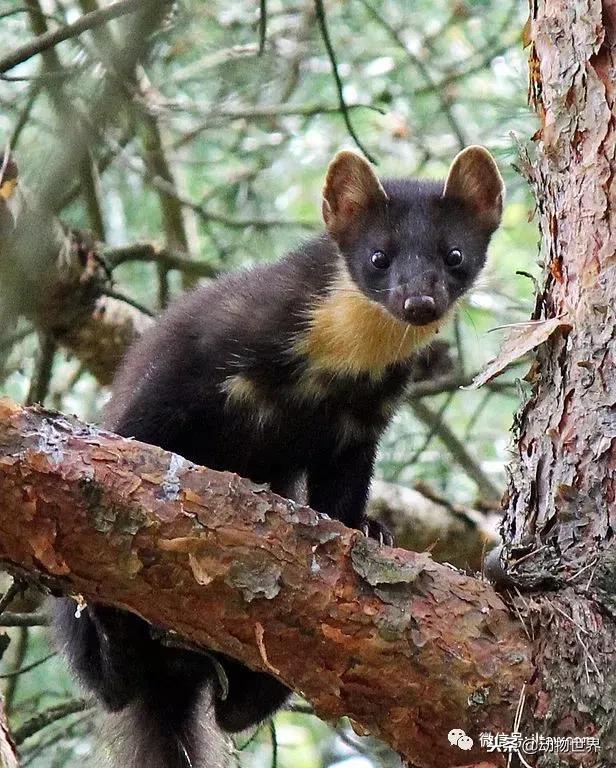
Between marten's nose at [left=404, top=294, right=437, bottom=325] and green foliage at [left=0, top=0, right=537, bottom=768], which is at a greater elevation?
green foliage at [left=0, top=0, right=537, bottom=768]

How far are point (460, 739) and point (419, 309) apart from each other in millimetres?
1540

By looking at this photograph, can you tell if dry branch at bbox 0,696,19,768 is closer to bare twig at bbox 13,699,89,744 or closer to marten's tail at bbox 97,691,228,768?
bare twig at bbox 13,699,89,744

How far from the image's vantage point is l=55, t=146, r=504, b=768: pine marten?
162 inches

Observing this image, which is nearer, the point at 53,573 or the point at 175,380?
the point at 53,573

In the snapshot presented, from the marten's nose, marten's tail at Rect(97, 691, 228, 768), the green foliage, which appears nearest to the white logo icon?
the marten's nose

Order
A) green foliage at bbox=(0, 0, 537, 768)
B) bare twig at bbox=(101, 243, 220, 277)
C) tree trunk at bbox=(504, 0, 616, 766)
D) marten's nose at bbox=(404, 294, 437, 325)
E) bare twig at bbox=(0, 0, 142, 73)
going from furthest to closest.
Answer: green foliage at bbox=(0, 0, 537, 768), bare twig at bbox=(101, 243, 220, 277), marten's nose at bbox=(404, 294, 437, 325), bare twig at bbox=(0, 0, 142, 73), tree trunk at bbox=(504, 0, 616, 766)

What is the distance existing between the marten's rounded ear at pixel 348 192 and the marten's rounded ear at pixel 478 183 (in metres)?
0.28

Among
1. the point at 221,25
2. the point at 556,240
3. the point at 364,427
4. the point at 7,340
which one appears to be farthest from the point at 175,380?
the point at 221,25

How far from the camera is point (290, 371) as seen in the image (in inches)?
165

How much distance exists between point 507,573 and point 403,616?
16.6 inches

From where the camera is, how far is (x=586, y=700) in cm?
285

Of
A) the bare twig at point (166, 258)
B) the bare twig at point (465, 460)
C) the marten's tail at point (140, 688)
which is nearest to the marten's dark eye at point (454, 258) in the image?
the bare twig at point (465, 460)

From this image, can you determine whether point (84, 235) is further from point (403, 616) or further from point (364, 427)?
point (403, 616)

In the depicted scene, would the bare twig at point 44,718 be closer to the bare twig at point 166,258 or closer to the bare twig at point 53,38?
the bare twig at point 166,258
